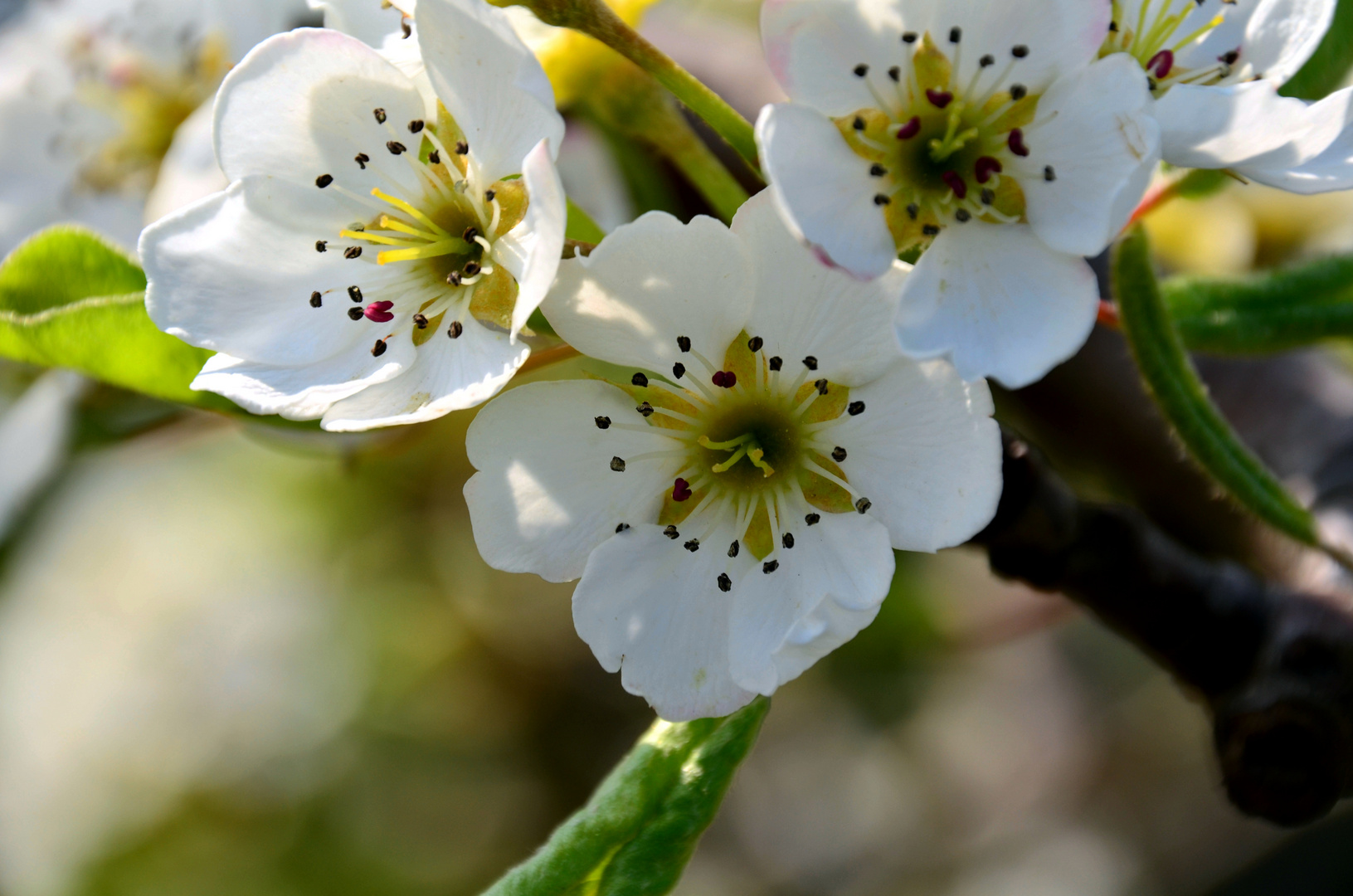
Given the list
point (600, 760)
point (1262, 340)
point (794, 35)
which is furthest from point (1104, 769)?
point (794, 35)

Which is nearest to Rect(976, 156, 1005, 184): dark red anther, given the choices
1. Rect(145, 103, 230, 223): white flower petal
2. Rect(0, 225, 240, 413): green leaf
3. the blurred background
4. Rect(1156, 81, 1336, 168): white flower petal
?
Rect(1156, 81, 1336, 168): white flower petal

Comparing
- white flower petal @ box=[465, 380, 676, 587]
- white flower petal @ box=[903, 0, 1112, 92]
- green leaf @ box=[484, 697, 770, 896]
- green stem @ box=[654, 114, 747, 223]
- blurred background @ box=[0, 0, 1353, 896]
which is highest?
white flower petal @ box=[903, 0, 1112, 92]

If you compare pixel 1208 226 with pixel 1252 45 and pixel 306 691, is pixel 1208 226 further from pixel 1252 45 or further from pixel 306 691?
pixel 306 691

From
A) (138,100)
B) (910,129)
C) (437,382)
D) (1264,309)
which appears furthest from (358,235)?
(138,100)

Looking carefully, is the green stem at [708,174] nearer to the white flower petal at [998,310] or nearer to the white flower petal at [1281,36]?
the white flower petal at [998,310]

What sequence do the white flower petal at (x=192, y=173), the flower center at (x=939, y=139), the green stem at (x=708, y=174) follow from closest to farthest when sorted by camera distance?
the flower center at (x=939, y=139) < the green stem at (x=708, y=174) < the white flower petal at (x=192, y=173)

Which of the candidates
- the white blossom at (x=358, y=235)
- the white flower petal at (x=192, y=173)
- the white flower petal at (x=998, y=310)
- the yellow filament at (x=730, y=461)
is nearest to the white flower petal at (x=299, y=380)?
the white blossom at (x=358, y=235)

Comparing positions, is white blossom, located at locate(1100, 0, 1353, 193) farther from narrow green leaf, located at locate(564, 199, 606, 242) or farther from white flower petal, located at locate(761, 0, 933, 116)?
narrow green leaf, located at locate(564, 199, 606, 242)
